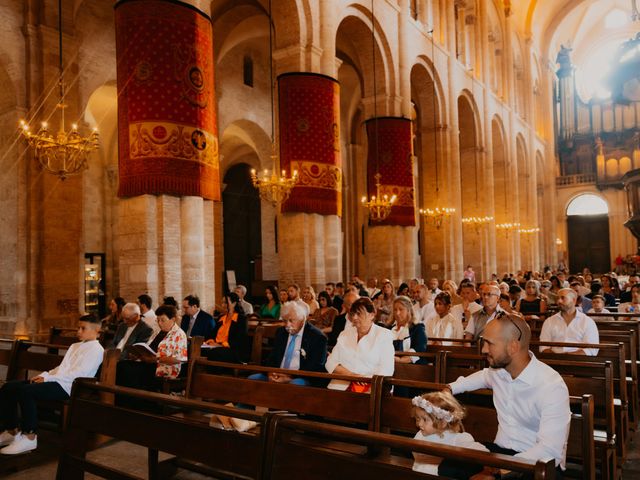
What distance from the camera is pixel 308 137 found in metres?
11.0

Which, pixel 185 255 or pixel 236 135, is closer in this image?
pixel 185 255

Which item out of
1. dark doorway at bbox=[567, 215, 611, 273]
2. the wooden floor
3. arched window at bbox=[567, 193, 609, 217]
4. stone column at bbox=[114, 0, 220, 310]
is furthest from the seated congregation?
arched window at bbox=[567, 193, 609, 217]

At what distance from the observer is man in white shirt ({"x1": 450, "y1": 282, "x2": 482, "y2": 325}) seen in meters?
7.08

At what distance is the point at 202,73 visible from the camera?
8383 millimetres

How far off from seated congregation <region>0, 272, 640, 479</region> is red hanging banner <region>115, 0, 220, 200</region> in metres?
1.90

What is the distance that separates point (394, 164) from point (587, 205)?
26736 mm

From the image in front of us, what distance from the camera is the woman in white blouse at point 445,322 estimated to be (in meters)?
6.57

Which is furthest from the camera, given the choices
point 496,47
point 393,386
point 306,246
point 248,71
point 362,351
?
point 496,47

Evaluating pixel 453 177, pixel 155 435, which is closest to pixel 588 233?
pixel 453 177

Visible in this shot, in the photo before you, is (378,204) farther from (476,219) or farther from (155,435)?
(155,435)

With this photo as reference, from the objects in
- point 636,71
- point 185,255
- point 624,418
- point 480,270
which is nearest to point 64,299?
point 185,255

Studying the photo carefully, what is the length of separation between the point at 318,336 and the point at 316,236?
22.9 feet

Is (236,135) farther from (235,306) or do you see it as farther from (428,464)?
(428,464)

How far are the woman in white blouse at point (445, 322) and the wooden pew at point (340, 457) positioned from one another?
433 cm
